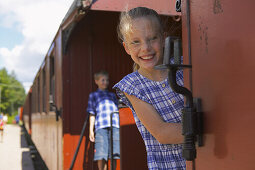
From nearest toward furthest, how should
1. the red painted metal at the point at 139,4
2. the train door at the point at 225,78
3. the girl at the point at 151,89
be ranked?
the train door at the point at 225,78 → the girl at the point at 151,89 → the red painted metal at the point at 139,4

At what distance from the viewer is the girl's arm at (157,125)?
121 centimetres

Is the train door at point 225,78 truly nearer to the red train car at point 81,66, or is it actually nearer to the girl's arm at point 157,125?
the girl's arm at point 157,125

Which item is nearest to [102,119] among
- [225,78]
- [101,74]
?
[101,74]

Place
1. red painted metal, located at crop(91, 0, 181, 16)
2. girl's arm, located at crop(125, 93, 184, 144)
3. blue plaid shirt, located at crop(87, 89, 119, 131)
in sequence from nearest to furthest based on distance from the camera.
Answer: girl's arm, located at crop(125, 93, 184, 144) < red painted metal, located at crop(91, 0, 181, 16) < blue plaid shirt, located at crop(87, 89, 119, 131)

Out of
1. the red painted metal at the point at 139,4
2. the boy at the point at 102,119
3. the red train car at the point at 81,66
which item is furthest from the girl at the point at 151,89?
the boy at the point at 102,119

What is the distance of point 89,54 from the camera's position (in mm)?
4566

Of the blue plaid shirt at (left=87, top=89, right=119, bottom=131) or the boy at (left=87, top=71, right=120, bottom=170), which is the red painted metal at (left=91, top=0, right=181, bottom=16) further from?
the blue plaid shirt at (left=87, top=89, right=119, bottom=131)

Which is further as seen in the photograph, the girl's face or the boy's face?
the boy's face

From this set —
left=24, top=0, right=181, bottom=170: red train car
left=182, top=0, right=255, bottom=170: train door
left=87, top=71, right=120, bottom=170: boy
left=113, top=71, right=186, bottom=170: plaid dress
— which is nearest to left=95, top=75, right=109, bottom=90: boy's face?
left=87, top=71, right=120, bottom=170: boy

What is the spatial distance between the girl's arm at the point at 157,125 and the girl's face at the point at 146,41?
0.56ft

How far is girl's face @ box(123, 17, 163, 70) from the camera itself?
1408 mm

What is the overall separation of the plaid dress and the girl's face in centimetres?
10

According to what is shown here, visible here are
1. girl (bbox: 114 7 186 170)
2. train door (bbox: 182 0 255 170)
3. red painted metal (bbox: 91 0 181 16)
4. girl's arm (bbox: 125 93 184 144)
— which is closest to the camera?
train door (bbox: 182 0 255 170)

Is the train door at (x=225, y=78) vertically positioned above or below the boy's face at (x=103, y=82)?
below
